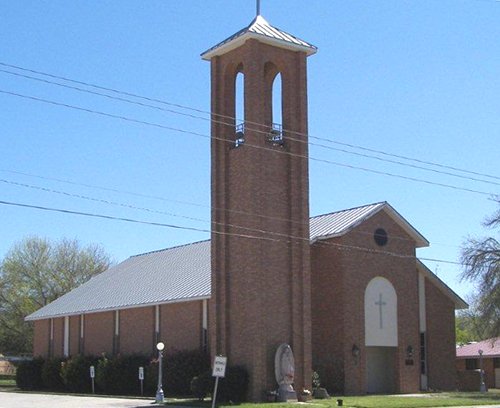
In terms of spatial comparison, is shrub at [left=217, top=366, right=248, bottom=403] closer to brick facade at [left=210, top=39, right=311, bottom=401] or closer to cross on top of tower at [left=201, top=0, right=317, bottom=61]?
brick facade at [left=210, top=39, right=311, bottom=401]

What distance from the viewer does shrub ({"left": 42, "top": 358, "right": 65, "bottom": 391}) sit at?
170 ft

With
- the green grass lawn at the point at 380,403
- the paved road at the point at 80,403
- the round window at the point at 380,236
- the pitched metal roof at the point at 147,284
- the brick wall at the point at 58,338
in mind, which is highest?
the round window at the point at 380,236

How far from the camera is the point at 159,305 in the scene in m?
46.2

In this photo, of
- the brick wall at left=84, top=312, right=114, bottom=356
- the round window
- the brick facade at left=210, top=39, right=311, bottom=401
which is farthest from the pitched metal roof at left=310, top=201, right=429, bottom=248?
the brick wall at left=84, top=312, right=114, bottom=356

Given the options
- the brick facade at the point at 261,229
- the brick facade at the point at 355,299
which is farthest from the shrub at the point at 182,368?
the brick facade at the point at 355,299

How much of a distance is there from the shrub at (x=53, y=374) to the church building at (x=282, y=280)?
2.48 metres

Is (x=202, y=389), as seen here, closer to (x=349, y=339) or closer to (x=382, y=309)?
(x=349, y=339)

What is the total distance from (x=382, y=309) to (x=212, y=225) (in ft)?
34.4

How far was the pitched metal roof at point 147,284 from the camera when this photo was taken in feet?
149

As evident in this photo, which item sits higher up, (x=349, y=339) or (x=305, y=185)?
(x=305, y=185)

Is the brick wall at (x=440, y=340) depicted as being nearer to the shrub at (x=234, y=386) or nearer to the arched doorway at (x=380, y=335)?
the arched doorway at (x=380, y=335)

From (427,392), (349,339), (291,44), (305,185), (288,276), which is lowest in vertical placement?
(427,392)

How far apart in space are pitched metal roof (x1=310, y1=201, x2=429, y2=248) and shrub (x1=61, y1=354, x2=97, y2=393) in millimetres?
14455

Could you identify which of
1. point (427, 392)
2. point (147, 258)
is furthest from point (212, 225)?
point (147, 258)
